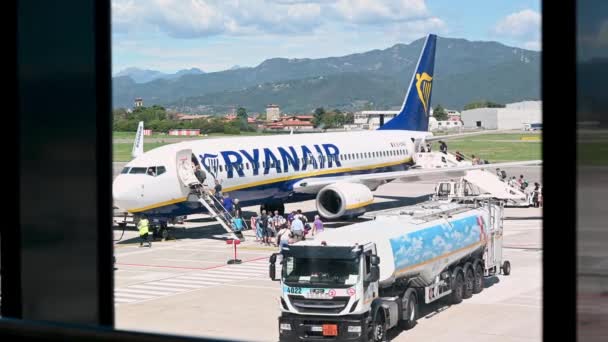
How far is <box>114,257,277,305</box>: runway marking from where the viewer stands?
16250 millimetres

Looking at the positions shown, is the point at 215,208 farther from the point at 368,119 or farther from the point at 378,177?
the point at 368,119

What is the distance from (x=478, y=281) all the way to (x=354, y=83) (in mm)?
51566

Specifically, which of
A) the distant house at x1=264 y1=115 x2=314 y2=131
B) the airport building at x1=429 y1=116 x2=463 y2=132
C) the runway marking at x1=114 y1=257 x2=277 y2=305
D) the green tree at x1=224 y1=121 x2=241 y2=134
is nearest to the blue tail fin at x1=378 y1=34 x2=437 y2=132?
the airport building at x1=429 y1=116 x2=463 y2=132

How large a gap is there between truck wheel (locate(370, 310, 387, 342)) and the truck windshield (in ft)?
2.58

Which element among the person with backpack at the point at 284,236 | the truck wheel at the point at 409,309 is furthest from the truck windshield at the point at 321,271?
the person with backpack at the point at 284,236

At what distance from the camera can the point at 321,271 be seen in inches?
476

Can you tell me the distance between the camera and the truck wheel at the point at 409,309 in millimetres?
12969

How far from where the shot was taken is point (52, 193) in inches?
145

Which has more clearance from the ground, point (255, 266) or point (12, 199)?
point (12, 199)

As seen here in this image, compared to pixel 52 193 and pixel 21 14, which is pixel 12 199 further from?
pixel 21 14

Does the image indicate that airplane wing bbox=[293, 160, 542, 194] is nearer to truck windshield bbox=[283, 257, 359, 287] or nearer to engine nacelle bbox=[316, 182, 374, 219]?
engine nacelle bbox=[316, 182, 374, 219]

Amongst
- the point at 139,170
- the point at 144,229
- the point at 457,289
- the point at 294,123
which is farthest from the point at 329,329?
the point at 294,123

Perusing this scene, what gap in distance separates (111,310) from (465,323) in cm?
1022

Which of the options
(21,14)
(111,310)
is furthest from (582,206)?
(21,14)
